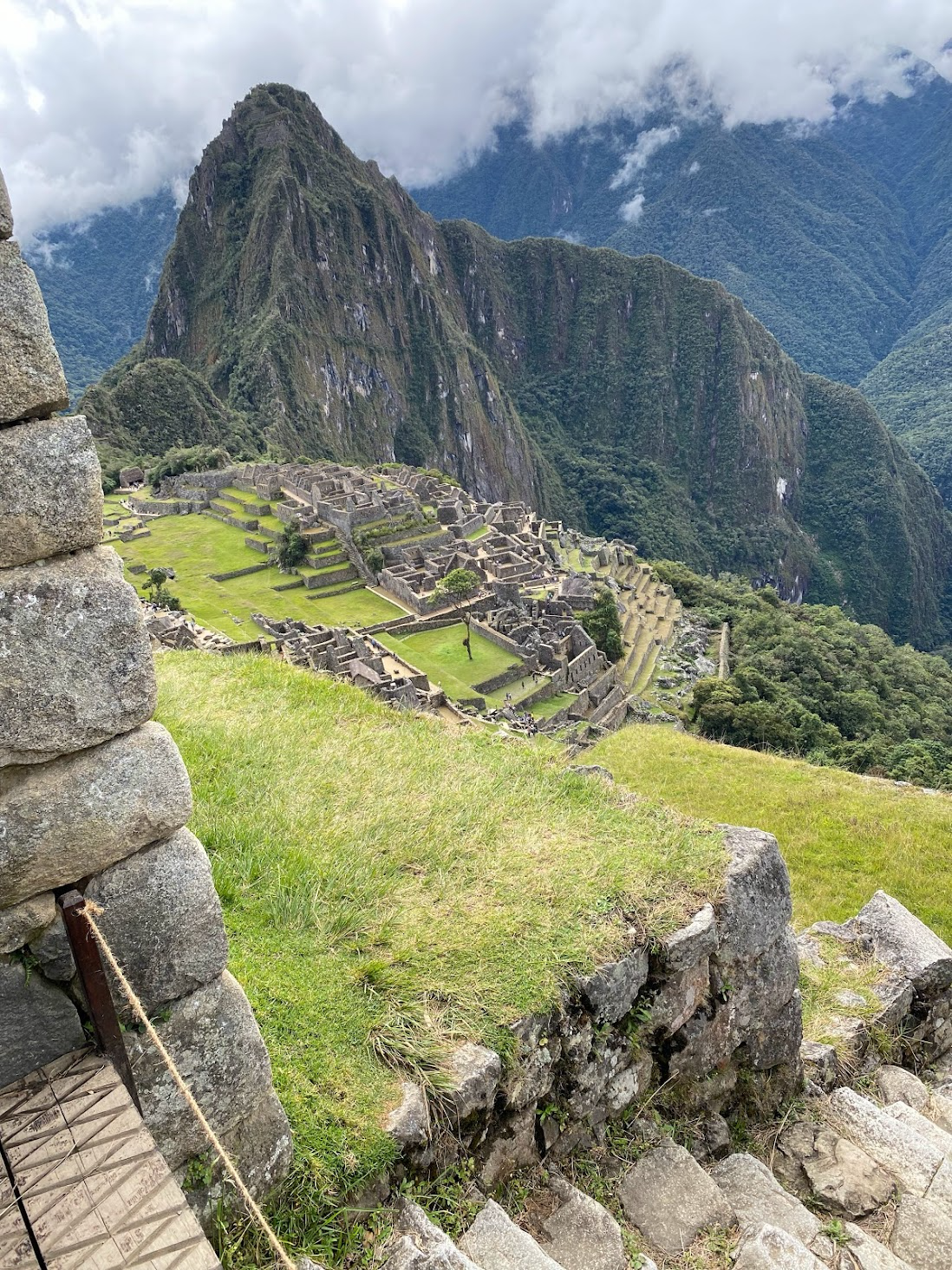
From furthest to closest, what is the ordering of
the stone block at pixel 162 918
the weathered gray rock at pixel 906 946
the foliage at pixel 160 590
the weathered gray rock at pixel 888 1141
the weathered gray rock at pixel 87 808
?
1. the foliage at pixel 160 590
2. the weathered gray rock at pixel 906 946
3. the weathered gray rock at pixel 888 1141
4. the stone block at pixel 162 918
5. the weathered gray rock at pixel 87 808

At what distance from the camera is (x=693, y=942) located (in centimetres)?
455

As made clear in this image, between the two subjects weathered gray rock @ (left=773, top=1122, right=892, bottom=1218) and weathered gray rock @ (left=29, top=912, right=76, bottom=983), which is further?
weathered gray rock @ (left=773, top=1122, right=892, bottom=1218)

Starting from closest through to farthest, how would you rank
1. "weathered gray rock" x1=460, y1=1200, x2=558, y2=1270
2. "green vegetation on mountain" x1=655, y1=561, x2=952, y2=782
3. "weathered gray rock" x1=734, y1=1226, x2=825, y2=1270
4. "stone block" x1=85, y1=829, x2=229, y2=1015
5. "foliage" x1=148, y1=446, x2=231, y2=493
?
"stone block" x1=85, y1=829, x2=229, y2=1015 → "weathered gray rock" x1=460, y1=1200, x2=558, y2=1270 → "weathered gray rock" x1=734, y1=1226, x2=825, y2=1270 → "green vegetation on mountain" x1=655, y1=561, x2=952, y2=782 → "foliage" x1=148, y1=446, x2=231, y2=493

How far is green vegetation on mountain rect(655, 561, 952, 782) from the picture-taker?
26.9 metres

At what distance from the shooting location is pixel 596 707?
32.8 metres

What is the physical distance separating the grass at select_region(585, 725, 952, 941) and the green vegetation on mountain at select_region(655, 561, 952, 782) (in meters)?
5.58

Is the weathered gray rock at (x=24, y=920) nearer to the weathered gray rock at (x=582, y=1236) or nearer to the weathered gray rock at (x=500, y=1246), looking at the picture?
the weathered gray rock at (x=500, y=1246)

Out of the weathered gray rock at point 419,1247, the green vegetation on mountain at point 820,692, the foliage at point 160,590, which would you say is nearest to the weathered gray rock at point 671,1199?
the weathered gray rock at point 419,1247

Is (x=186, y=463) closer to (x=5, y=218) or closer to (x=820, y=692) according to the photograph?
(x=820, y=692)

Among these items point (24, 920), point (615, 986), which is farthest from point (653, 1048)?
point (24, 920)

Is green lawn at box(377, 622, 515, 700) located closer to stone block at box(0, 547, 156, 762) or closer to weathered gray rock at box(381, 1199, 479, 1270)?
weathered gray rock at box(381, 1199, 479, 1270)

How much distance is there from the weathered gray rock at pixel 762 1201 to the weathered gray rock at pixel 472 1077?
1.24 metres

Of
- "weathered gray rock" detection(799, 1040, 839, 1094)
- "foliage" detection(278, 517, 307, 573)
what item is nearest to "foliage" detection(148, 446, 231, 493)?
"foliage" detection(278, 517, 307, 573)

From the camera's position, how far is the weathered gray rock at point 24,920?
2.39m
